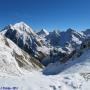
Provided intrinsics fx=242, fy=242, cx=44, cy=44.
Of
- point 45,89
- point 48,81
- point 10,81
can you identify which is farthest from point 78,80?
point 10,81

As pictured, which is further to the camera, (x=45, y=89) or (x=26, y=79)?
(x=26, y=79)

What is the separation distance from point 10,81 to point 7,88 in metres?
2.02

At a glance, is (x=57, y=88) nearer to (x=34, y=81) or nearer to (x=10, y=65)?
(x=34, y=81)

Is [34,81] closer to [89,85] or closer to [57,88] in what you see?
[57,88]

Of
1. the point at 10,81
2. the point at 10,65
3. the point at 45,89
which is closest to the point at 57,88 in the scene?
the point at 45,89

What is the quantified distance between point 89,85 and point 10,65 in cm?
6440

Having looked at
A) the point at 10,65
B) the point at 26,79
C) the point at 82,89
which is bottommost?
the point at 82,89

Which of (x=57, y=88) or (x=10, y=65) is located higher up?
(x=10, y=65)

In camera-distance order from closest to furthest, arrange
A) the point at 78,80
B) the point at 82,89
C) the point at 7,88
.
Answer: the point at 7,88
the point at 82,89
the point at 78,80

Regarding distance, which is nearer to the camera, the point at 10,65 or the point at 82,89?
the point at 82,89

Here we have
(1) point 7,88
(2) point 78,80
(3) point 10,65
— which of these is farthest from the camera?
(3) point 10,65

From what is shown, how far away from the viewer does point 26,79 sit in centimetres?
2305

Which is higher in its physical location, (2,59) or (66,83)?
(2,59)

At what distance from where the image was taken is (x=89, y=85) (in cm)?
2347
